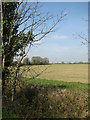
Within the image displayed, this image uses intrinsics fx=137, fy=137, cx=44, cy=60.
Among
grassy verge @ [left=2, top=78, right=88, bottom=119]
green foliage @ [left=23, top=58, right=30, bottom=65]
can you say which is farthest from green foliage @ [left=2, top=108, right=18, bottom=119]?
green foliage @ [left=23, top=58, right=30, bottom=65]

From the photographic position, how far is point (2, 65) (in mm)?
7672

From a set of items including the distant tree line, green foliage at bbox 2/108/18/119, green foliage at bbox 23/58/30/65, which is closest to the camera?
green foliage at bbox 2/108/18/119

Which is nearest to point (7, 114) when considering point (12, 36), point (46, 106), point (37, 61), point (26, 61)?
point (46, 106)

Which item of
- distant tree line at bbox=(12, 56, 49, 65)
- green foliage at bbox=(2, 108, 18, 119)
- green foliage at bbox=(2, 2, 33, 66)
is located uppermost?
green foliage at bbox=(2, 2, 33, 66)

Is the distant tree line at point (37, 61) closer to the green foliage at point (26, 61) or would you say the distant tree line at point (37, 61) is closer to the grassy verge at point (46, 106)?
the green foliage at point (26, 61)

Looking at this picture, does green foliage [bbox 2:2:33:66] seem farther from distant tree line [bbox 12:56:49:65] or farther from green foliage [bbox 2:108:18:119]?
green foliage [bbox 2:108:18:119]

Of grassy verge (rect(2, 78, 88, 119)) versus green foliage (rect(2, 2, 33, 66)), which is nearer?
grassy verge (rect(2, 78, 88, 119))

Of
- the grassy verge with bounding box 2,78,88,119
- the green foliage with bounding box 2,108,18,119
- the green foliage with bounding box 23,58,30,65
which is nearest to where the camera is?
the green foliage with bounding box 2,108,18,119

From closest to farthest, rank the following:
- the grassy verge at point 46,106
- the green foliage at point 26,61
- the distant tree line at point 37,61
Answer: the grassy verge at point 46,106 → the green foliage at point 26,61 → the distant tree line at point 37,61

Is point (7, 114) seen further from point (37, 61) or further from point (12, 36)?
point (12, 36)

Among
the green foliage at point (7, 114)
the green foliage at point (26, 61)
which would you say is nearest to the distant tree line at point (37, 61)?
the green foliage at point (26, 61)

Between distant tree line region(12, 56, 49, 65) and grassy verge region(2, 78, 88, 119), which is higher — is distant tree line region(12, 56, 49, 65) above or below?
above

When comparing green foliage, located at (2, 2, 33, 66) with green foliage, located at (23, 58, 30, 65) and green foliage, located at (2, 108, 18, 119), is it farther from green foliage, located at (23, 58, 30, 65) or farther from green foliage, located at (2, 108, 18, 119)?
green foliage, located at (2, 108, 18, 119)

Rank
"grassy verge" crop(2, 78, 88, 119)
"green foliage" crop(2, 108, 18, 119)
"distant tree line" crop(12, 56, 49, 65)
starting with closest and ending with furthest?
"green foliage" crop(2, 108, 18, 119)
"grassy verge" crop(2, 78, 88, 119)
"distant tree line" crop(12, 56, 49, 65)
